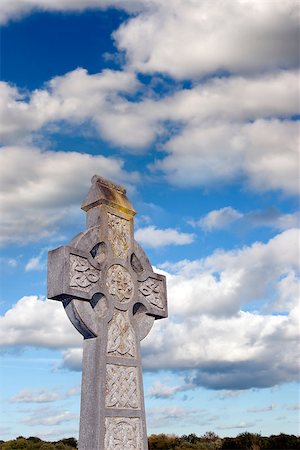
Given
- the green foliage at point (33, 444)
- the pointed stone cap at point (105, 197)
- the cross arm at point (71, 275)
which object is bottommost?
the green foliage at point (33, 444)

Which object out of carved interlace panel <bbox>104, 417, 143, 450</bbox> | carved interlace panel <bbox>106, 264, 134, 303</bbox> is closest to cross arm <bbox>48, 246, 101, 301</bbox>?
carved interlace panel <bbox>106, 264, 134, 303</bbox>

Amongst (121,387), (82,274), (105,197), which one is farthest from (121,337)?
(105,197)

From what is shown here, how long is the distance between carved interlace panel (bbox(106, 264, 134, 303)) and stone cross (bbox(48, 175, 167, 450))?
0.05 ft

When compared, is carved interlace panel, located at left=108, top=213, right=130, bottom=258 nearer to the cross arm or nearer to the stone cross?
the stone cross

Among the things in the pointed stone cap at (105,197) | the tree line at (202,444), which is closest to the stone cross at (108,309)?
the pointed stone cap at (105,197)

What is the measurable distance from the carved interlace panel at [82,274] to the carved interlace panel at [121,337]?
628 millimetres

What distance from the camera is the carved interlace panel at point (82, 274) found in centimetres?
697

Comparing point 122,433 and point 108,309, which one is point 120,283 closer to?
point 108,309

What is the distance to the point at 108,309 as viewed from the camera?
7332 mm

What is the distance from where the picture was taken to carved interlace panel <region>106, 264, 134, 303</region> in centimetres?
756

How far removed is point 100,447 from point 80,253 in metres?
2.42

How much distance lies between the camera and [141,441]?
7148mm

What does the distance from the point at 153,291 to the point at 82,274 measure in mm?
1715

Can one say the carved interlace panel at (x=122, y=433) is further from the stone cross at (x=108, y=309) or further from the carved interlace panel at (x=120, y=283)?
the carved interlace panel at (x=120, y=283)
